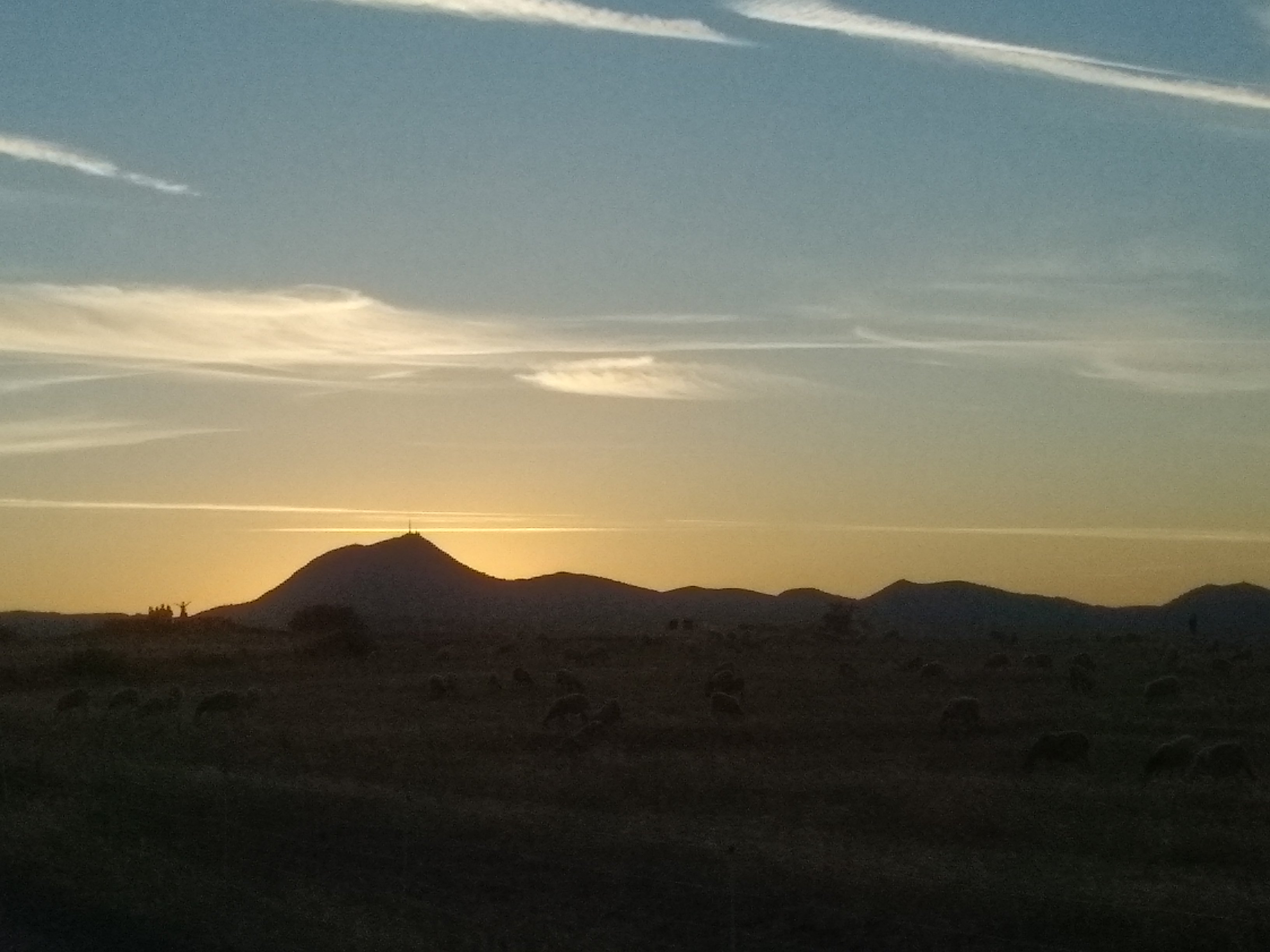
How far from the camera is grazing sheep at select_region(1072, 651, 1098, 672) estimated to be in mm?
53691

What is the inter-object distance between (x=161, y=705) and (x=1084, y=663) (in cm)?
3404

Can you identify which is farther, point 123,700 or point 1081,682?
point 1081,682

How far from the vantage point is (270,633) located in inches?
3996

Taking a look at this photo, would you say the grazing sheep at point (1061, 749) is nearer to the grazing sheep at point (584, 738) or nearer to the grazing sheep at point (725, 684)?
the grazing sheep at point (584, 738)

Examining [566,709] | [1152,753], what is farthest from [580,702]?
[1152,753]

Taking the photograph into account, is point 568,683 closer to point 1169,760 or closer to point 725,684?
point 725,684

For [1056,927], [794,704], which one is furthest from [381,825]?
[794,704]

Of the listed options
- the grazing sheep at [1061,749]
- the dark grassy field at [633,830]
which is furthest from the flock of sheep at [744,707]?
the dark grassy field at [633,830]

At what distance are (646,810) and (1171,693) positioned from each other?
25.7 metres

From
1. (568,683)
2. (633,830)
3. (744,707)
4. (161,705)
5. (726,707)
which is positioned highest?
(568,683)

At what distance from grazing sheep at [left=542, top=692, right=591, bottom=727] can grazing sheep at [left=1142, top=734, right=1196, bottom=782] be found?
14.2m

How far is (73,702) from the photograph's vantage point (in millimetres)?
43125

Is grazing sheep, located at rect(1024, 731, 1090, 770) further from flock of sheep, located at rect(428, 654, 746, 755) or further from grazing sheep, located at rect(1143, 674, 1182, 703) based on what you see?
grazing sheep, located at rect(1143, 674, 1182, 703)

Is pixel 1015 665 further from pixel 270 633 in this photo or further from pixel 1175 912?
pixel 270 633
